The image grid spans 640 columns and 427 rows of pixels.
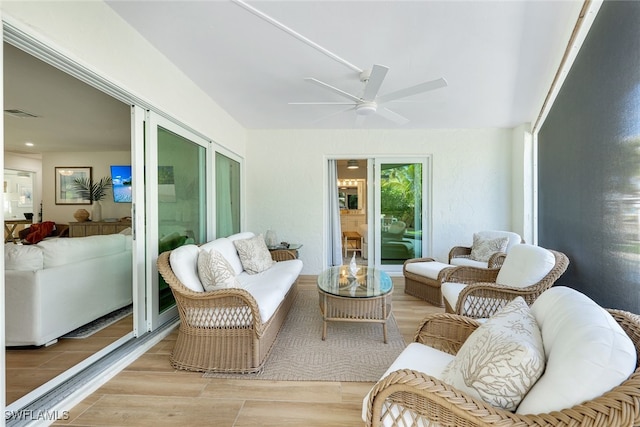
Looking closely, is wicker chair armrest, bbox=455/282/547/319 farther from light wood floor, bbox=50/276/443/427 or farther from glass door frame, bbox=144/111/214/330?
glass door frame, bbox=144/111/214/330

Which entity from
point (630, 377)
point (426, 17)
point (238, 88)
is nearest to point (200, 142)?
point (238, 88)

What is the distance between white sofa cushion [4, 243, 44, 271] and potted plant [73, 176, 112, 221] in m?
3.82

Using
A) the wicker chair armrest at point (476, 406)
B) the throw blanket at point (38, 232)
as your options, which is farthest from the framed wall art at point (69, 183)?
the wicker chair armrest at point (476, 406)

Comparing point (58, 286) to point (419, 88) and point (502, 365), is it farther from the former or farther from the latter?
point (419, 88)

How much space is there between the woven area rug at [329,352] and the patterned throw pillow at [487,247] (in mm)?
1713

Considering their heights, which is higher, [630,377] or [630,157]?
[630,157]

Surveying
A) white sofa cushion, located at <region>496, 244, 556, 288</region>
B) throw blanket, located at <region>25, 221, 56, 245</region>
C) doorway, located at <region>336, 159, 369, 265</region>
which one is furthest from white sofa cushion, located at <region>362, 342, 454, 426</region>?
throw blanket, located at <region>25, 221, 56, 245</region>

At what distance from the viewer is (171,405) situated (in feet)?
5.07

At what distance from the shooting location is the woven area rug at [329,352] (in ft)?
5.99

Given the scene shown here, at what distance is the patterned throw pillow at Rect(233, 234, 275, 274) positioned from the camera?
2918 mm

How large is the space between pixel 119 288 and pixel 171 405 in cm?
179

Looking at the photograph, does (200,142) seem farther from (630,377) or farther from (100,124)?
(630,377)

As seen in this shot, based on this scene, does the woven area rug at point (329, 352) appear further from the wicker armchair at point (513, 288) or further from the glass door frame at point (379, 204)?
the glass door frame at point (379, 204)

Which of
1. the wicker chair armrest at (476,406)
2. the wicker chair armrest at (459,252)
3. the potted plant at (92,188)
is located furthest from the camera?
the potted plant at (92,188)
